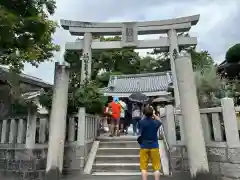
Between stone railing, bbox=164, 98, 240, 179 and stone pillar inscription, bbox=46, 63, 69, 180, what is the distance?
2.86 meters

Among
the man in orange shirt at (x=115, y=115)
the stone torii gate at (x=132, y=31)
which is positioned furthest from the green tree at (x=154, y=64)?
the man in orange shirt at (x=115, y=115)

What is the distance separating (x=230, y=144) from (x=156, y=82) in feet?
55.0

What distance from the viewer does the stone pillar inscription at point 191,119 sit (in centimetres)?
546

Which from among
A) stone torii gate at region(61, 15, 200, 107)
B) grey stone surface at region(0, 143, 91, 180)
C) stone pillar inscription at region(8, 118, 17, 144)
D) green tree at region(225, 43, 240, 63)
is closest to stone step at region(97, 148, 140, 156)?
grey stone surface at region(0, 143, 91, 180)

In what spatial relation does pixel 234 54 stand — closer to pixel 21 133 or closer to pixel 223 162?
pixel 223 162

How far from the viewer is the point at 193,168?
18.0 ft

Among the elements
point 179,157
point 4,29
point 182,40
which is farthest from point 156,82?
point 4,29

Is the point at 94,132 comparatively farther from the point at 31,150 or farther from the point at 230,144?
the point at 230,144

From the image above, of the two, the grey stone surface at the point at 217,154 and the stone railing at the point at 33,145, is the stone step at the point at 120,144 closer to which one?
the stone railing at the point at 33,145

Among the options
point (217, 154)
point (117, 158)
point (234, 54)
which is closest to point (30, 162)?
point (117, 158)

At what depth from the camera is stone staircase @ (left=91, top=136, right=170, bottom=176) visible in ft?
23.0

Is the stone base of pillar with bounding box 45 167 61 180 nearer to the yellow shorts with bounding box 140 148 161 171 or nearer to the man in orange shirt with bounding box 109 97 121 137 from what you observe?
the yellow shorts with bounding box 140 148 161 171

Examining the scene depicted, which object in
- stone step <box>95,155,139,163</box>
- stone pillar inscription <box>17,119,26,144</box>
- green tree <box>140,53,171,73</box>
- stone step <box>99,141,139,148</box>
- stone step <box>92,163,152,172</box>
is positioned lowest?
stone step <box>92,163,152,172</box>

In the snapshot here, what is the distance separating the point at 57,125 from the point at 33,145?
81cm
